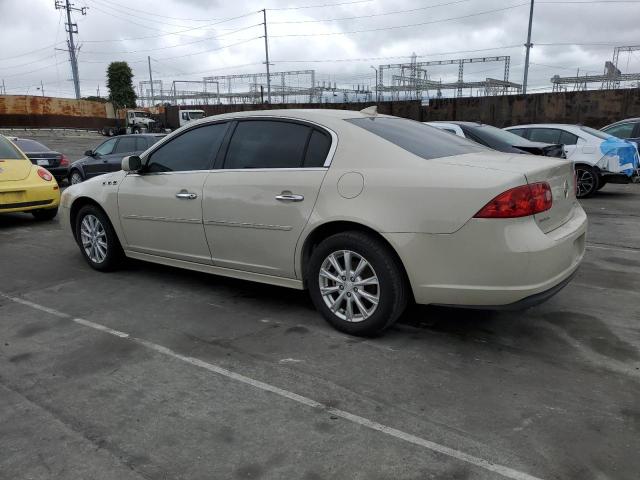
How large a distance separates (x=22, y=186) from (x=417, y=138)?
6.93m

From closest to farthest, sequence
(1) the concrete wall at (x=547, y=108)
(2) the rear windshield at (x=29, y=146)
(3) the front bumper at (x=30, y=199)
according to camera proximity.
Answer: (3) the front bumper at (x=30, y=199)
(2) the rear windshield at (x=29, y=146)
(1) the concrete wall at (x=547, y=108)

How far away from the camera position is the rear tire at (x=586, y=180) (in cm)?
1030

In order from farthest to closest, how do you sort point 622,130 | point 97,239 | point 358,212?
point 622,130, point 97,239, point 358,212

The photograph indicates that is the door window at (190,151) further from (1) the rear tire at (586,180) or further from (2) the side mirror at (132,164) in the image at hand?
(1) the rear tire at (586,180)

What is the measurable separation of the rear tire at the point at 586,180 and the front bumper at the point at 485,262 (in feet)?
25.5

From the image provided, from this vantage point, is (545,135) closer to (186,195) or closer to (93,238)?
(186,195)

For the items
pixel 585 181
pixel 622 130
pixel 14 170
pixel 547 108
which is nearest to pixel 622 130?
pixel 622 130

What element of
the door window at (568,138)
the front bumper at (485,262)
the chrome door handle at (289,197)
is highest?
the door window at (568,138)

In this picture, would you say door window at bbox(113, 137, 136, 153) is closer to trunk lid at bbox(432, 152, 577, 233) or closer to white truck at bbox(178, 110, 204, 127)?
trunk lid at bbox(432, 152, 577, 233)

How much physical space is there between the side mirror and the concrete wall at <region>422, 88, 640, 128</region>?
20.1 meters

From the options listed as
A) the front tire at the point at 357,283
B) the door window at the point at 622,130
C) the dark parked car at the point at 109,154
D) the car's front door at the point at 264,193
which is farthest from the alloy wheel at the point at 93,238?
the door window at the point at 622,130

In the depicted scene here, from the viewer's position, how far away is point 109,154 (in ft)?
40.2

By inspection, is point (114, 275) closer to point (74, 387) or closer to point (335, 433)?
point (74, 387)

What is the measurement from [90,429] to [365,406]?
4.73ft
